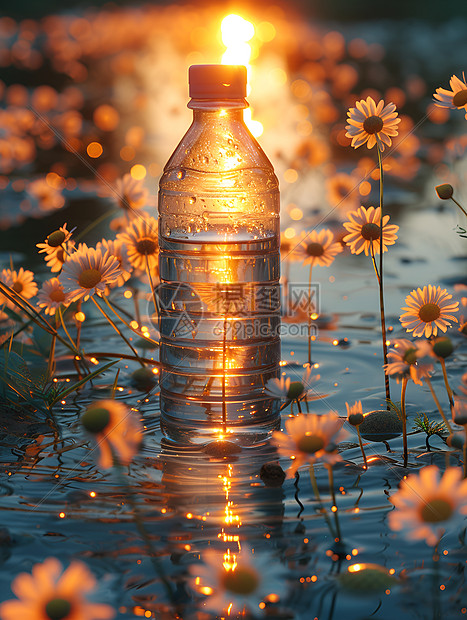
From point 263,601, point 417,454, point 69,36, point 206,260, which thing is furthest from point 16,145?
point 69,36

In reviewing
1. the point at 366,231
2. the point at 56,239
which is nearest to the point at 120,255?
the point at 56,239

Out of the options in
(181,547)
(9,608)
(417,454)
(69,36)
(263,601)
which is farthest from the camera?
(69,36)

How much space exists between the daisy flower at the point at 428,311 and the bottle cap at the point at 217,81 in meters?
0.70

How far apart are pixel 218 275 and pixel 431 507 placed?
4.46 ft

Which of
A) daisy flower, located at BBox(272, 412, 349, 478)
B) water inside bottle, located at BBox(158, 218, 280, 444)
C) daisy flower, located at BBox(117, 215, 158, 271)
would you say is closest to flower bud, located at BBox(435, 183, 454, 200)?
water inside bottle, located at BBox(158, 218, 280, 444)

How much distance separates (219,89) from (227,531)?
1.12m

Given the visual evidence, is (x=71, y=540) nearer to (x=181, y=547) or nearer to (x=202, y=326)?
(x=181, y=547)

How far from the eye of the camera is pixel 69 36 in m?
17.2

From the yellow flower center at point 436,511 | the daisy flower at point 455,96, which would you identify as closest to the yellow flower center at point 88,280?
the daisy flower at point 455,96

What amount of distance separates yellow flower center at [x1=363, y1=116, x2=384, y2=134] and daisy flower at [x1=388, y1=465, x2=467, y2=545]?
1.16m

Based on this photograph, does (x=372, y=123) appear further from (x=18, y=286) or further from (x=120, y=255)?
(x=18, y=286)

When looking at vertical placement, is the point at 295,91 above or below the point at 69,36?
below

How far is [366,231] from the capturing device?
7.92 feet

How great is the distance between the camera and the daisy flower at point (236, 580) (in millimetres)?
1373
